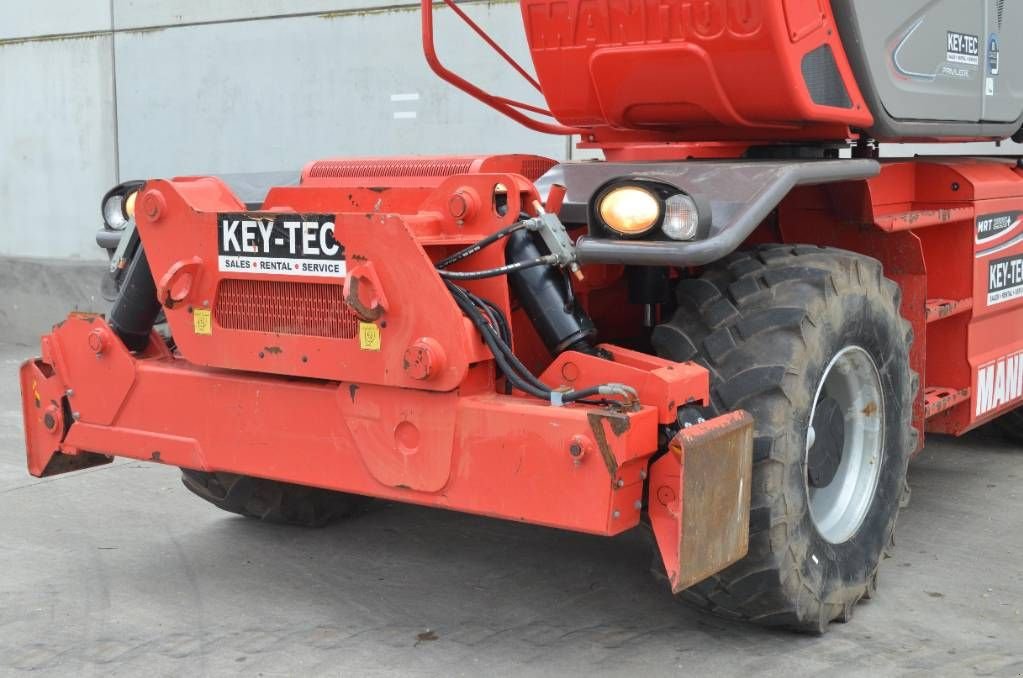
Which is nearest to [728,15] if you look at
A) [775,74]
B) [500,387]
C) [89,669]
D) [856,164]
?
[775,74]

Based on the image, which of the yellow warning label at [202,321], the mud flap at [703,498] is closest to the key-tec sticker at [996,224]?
the mud flap at [703,498]

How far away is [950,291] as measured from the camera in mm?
5148

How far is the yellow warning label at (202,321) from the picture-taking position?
404 centimetres

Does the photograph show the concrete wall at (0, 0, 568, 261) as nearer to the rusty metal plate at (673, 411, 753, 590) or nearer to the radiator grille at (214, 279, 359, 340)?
the radiator grille at (214, 279, 359, 340)

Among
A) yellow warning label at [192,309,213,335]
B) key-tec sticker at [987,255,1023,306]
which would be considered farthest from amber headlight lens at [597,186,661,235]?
key-tec sticker at [987,255,1023,306]

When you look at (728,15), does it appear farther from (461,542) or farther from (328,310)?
(461,542)

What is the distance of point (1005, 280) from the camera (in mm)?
5422

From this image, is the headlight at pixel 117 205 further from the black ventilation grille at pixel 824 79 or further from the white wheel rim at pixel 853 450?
the white wheel rim at pixel 853 450

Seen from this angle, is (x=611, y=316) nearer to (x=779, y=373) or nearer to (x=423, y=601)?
(x=779, y=373)

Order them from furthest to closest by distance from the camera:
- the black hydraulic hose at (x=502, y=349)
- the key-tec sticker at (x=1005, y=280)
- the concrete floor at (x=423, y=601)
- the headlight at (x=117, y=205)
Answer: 1. the key-tec sticker at (x=1005, y=280)
2. the headlight at (x=117, y=205)
3. the concrete floor at (x=423, y=601)
4. the black hydraulic hose at (x=502, y=349)

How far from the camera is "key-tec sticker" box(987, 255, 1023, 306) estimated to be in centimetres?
529

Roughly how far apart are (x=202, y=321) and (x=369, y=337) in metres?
0.63

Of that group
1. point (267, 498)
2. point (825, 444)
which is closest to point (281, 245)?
point (267, 498)

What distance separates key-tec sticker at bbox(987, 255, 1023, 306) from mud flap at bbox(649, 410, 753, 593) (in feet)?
6.82
